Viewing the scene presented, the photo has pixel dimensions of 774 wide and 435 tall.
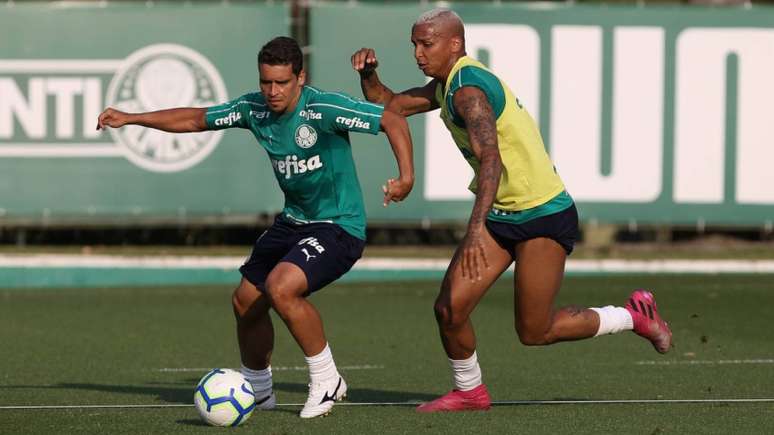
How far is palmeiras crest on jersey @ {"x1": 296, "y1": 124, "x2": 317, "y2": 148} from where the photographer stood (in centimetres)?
858

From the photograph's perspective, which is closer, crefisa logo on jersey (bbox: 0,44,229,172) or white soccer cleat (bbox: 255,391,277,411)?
white soccer cleat (bbox: 255,391,277,411)

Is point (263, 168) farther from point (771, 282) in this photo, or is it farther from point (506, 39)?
point (771, 282)

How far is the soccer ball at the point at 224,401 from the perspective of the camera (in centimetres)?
805

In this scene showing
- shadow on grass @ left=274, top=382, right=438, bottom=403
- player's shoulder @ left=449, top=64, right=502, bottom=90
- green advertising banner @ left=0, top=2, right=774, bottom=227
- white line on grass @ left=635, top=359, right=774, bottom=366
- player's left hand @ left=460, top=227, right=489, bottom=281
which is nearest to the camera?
player's left hand @ left=460, top=227, right=489, bottom=281

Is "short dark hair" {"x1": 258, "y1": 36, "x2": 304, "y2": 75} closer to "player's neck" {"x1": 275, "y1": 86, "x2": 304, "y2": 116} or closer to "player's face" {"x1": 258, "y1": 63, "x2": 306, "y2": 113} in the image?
"player's face" {"x1": 258, "y1": 63, "x2": 306, "y2": 113}

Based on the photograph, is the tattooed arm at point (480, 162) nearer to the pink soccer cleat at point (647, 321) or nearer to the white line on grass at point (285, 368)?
the pink soccer cleat at point (647, 321)

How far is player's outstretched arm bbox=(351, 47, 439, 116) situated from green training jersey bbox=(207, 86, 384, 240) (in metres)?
0.36

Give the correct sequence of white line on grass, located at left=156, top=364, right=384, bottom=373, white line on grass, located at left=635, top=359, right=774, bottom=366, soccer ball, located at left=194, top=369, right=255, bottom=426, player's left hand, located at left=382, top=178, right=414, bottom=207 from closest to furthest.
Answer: player's left hand, located at left=382, top=178, right=414, bottom=207 → soccer ball, located at left=194, top=369, right=255, bottom=426 → white line on grass, located at left=156, top=364, right=384, bottom=373 → white line on grass, located at left=635, top=359, right=774, bottom=366

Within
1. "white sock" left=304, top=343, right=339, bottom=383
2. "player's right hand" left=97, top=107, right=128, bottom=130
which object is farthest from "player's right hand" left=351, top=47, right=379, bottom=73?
"white sock" left=304, top=343, right=339, bottom=383

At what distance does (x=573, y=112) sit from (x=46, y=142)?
5881 mm

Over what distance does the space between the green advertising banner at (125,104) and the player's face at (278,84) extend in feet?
29.1

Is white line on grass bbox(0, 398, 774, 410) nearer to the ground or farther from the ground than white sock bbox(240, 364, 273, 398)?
nearer to the ground

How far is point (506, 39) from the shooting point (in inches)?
699

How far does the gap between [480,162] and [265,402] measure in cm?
190
